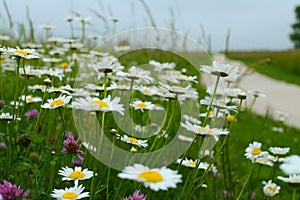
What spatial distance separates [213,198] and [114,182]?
0.35 m

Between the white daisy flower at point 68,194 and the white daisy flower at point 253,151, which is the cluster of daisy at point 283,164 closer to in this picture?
the white daisy flower at point 253,151

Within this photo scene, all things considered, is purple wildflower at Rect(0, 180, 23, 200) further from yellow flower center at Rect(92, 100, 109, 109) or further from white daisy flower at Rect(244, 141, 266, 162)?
white daisy flower at Rect(244, 141, 266, 162)

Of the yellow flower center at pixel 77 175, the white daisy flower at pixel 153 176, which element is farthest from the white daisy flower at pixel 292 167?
the yellow flower center at pixel 77 175

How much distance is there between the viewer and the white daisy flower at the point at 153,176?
0.49m

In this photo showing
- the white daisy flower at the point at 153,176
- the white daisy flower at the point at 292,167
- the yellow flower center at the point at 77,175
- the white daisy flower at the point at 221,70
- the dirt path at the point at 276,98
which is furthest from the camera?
the dirt path at the point at 276,98

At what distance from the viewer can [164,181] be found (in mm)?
505

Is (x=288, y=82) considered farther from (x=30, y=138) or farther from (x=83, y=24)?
(x=30, y=138)

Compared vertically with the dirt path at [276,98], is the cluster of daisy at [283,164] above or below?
above

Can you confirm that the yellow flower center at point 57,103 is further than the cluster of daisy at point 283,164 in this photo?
Yes

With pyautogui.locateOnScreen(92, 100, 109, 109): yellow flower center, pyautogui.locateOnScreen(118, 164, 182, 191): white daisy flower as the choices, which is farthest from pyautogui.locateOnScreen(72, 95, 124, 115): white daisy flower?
pyautogui.locateOnScreen(118, 164, 182, 191): white daisy flower

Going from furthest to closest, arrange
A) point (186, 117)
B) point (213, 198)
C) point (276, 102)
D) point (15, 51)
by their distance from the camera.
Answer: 1. point (276, 102)
2. point (186, 117)
3. point (213, 198)
4. point (15, 51)

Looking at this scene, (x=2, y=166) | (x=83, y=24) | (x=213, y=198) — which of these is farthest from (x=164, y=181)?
(x=83, y=24)

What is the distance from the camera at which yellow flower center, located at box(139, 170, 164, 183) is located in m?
0.51

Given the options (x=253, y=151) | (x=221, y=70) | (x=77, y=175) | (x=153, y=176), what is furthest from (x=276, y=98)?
(x=153, y=176)
